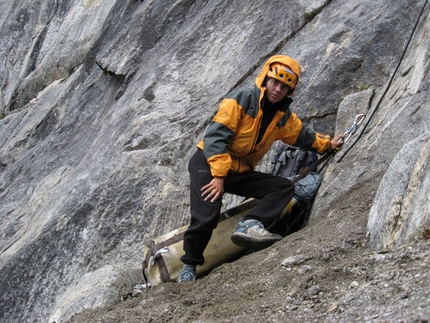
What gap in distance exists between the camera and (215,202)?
6.29 m

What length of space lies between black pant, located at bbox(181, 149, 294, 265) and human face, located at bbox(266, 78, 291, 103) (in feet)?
2.67

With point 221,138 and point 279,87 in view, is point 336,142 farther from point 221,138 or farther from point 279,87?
point 221,138

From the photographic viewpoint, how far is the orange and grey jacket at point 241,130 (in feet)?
20.9

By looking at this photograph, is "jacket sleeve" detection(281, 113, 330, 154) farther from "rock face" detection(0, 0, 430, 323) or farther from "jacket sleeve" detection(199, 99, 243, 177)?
"jacket sleeve" detection(199, 99, 243, 177)

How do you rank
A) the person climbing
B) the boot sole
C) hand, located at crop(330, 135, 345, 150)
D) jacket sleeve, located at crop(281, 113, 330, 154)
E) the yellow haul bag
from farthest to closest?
1. hand, located at crop(330, 135, 345, 150)
2. jacket sleeve, located at crop(281, 113, 330, 154)
3. the yellow haul bag
4. the person climbing
5. the boot sole

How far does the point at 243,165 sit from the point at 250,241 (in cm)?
96

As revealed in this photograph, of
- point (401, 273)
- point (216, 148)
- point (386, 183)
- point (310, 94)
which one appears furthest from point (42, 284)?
point (401, 273)

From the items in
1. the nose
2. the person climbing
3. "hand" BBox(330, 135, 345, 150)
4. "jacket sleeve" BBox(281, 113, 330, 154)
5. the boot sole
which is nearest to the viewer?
the boot sole

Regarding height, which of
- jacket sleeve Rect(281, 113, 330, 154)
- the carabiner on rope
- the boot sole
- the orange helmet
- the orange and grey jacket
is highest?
the orange helmet

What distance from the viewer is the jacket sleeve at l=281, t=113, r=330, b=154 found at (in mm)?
7082

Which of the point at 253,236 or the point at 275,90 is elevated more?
the point at 275,90

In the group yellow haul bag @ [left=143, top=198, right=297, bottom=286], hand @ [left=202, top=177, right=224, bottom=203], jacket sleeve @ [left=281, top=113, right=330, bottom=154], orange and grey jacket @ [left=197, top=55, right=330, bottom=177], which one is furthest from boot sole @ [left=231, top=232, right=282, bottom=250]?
jacket sleeve @ [left=281, top=113, right=330, bottom=154]

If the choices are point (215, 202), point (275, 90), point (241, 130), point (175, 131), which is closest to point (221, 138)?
point (241, 130)

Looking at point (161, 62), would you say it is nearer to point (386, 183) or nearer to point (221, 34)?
point (221, 34)
